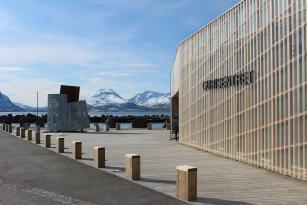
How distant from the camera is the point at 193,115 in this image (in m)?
22.1

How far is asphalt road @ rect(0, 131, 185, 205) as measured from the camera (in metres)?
9.73

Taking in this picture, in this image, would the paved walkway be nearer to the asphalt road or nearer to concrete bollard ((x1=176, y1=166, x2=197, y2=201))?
concrete bollard ((x1=176, y1=166, x2=197, y2=201))

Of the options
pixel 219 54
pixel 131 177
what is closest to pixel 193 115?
pixel 219 54

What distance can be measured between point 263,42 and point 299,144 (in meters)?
3.67

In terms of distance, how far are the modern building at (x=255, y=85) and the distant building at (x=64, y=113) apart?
21.0m

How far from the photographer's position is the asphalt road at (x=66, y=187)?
31.9 feet

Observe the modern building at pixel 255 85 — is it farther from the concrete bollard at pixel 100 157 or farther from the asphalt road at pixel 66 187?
the concrete bollard at pixel 100 157

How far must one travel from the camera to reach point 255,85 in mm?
14938

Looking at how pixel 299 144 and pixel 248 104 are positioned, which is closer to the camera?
pixel 299 144

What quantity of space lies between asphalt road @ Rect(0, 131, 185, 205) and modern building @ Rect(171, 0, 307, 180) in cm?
456

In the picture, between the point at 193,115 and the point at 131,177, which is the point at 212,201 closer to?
the point at 131,177

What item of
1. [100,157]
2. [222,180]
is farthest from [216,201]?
[100,157]

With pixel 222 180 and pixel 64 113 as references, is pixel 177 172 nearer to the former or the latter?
pixel 222 180

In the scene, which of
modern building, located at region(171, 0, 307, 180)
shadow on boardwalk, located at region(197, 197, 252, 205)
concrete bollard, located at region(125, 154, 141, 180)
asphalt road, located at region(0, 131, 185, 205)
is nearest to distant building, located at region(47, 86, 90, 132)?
modern building, located at region(171, 0, 307, 180)
